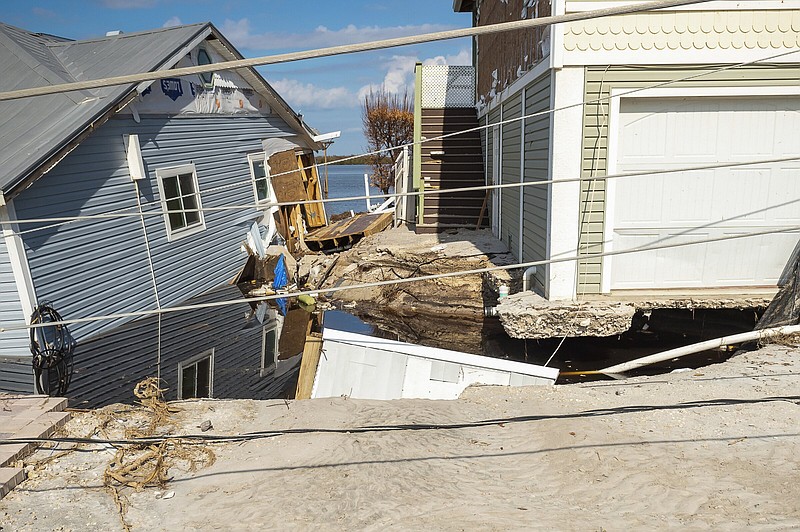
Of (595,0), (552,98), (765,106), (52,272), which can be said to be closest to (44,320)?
(52,272)

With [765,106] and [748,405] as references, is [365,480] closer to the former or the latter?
[748,405]

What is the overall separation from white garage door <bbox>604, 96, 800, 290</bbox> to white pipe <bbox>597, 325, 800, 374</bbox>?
1.06 m

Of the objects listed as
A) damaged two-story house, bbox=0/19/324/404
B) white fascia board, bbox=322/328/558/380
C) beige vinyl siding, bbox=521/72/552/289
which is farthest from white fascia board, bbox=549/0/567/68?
damaged two-story house, bbox=0/19/324/404

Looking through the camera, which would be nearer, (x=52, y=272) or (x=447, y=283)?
(x=52, y=272)

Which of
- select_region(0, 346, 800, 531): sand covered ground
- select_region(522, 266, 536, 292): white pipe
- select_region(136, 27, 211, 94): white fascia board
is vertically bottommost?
select_region(0, 346, 800, 531): sand covered ground

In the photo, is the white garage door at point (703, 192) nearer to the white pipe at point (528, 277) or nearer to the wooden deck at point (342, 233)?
the white pipe at point (528, 277)

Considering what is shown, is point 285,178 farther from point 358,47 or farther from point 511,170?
point 358,47

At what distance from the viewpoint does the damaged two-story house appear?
823 centimetres

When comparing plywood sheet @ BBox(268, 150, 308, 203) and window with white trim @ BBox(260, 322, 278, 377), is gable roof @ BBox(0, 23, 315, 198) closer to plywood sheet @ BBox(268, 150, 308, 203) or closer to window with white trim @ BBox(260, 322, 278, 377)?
plywood sheet @ BBox(268, 150, 308, 203)

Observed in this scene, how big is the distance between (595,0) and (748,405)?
15.6ft

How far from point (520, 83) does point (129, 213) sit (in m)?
6.01

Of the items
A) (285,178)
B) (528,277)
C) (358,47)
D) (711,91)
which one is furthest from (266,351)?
(358,47)

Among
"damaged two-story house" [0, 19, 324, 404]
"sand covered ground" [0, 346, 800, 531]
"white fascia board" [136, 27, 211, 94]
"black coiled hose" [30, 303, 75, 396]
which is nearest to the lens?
"sand covered ground" [0, 346, 800, 531]

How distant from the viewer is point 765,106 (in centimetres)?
764
